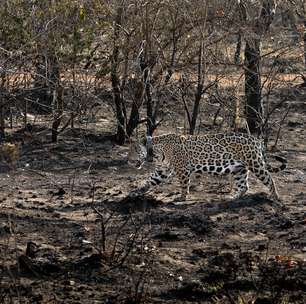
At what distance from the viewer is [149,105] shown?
15195 millimetres

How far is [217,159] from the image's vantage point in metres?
12.4

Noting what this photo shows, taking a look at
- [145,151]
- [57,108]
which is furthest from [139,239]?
[57,108]

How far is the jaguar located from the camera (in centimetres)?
1232

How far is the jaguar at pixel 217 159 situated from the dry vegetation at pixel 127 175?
288mm

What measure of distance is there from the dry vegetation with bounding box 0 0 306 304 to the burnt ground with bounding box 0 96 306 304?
3 centimetres

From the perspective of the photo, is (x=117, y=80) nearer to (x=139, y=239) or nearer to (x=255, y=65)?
(x=255, y=65)

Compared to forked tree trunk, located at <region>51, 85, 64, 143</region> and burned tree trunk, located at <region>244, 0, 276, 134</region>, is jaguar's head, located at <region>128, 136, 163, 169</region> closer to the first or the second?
forked tree trunk, located at <region>51, 85, 64, 143</region>

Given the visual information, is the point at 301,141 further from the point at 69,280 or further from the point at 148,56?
the point at 69,280

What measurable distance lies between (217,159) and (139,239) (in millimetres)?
3099

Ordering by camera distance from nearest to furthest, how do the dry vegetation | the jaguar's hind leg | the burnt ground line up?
1. the burnt ground
2. the dry vegetation
3. the jaguar's hind leg

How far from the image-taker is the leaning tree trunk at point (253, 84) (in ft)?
50.4

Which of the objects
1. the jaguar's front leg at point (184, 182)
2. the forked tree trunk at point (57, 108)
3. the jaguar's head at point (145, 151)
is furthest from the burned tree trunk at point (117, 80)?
the jaguar's front leg at point (184, 182)

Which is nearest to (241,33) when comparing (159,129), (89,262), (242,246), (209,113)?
(159,129)

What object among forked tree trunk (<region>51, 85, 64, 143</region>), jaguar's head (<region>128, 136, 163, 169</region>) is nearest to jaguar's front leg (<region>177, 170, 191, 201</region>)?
jaguar's head (<region>128, 136, 163, 169</region>)
